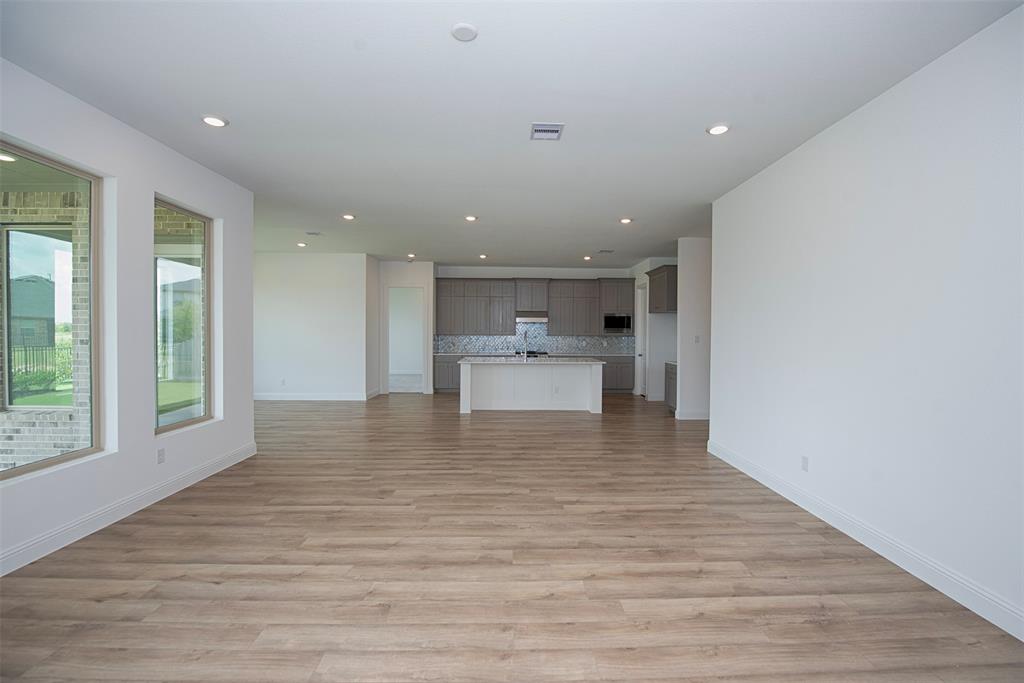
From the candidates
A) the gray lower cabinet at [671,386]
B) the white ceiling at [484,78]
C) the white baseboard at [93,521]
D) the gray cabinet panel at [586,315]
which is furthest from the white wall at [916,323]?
the gray cabinet panel at [586,315]

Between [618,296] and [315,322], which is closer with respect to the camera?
[315,322]

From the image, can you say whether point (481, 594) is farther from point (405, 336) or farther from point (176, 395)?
point (405, 336)

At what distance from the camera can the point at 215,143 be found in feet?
11.7

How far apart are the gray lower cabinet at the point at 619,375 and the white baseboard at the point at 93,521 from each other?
7.52 m

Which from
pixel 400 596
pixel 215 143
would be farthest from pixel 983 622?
pixel 215 143

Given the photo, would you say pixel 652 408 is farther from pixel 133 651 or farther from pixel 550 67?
pixel 133 651

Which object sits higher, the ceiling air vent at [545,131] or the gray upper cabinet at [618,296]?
the ceiling air vent at [545,131]

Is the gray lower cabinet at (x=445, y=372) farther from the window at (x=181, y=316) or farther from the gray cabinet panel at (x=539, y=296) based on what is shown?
the window at (x=181, y=316)

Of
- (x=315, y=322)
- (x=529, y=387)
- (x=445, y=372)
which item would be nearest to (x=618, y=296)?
(x=529, y=387)

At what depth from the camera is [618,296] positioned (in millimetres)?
10016

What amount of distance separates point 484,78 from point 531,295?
7510 millimetres

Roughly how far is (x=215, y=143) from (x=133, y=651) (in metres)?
3.32

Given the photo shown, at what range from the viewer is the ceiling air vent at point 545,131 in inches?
125

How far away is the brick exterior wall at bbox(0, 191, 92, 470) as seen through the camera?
267 cm
